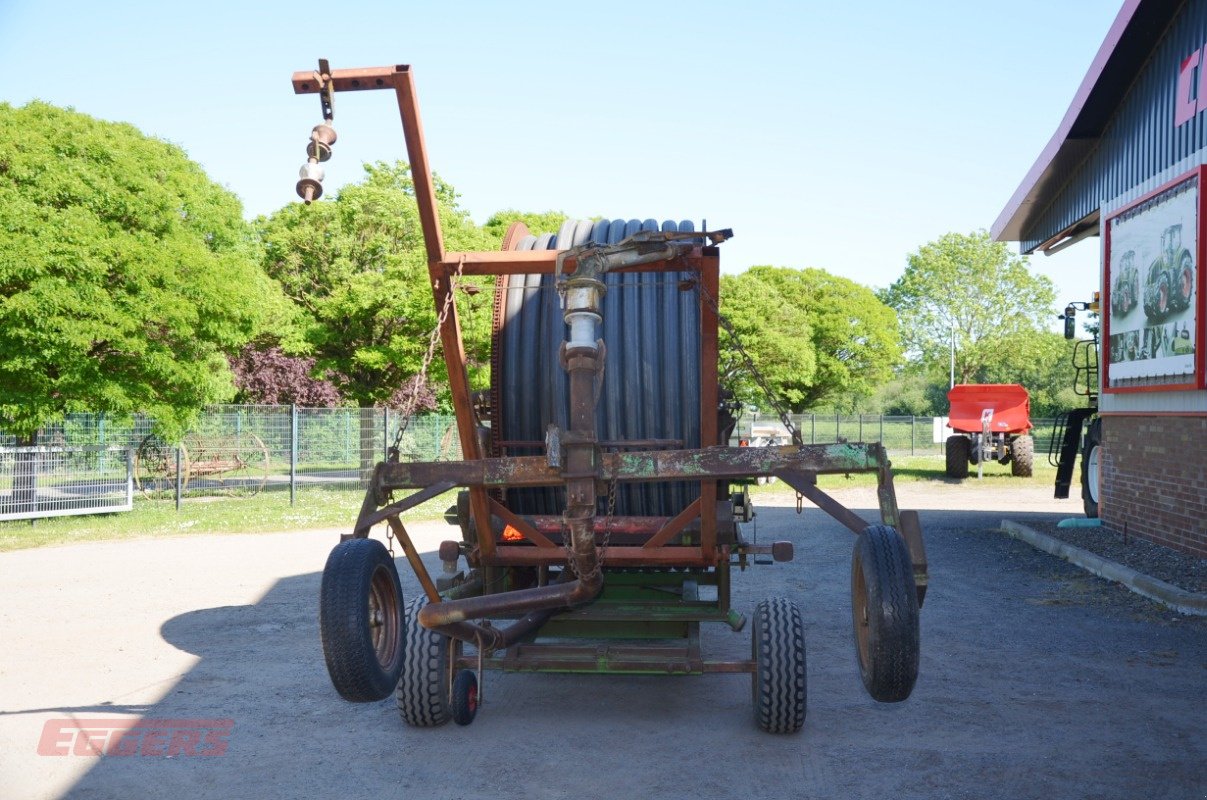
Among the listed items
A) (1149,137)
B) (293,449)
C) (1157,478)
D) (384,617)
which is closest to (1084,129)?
(1149,137)

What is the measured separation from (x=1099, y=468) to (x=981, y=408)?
451 inches

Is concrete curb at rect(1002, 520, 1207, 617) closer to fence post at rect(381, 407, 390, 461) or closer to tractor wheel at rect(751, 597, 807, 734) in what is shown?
tractor wheel at rect(751, 597, 807, 734)

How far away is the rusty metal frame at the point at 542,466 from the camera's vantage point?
4.82m

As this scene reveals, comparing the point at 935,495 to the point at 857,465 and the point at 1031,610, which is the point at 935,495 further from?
the point at 857,465

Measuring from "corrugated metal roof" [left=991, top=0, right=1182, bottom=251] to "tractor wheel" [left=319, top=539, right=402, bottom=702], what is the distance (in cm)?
1145

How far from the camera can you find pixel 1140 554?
11695 mm

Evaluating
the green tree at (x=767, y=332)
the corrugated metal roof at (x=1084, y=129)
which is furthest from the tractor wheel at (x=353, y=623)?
the green tree at (x=767, y=332)

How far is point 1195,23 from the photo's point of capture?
11.4 m

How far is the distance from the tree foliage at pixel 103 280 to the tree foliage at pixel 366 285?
22.2 ft

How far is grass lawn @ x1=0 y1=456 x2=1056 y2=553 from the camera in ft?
50.7

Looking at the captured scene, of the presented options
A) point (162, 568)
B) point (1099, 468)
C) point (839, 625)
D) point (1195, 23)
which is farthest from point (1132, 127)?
point (162, 568)

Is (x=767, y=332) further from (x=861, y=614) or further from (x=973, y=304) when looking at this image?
(x=861, y=614)

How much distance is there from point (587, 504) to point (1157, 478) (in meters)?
Result: 9.68

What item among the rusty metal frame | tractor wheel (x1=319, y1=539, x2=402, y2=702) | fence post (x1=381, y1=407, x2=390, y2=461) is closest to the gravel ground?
the rusty metal frame
